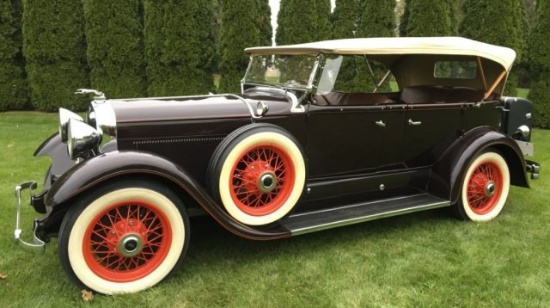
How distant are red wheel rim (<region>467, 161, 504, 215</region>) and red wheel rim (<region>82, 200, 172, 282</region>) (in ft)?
9.49

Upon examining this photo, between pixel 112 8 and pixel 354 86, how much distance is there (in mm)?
6053

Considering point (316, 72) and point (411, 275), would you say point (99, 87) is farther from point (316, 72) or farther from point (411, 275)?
point (411, 275)

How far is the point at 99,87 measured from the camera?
30.2ft

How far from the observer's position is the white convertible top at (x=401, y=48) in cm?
359

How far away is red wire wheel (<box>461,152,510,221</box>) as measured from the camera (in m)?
4.29

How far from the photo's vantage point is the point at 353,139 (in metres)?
3.87

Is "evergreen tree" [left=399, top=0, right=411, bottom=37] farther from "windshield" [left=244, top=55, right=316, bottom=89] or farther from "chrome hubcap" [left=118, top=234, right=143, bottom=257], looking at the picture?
"chrome hubcap" [left=118, top=234, right=143, bottom=257]

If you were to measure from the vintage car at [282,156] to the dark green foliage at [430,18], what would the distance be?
4.14 m

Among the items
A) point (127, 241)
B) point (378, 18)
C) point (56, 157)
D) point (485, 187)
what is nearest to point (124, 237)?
point (127, 241)

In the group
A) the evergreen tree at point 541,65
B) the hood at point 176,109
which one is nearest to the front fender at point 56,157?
the hood at point 176,109

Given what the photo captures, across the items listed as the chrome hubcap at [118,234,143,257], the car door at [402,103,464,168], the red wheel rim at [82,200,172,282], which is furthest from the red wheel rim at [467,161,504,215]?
the chrome hubcap at [118,234,143,257]

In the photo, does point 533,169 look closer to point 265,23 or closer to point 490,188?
point 490,188

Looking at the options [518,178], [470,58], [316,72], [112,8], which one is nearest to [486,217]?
[518,178]

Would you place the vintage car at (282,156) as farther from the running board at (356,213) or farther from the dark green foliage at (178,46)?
the dark green foliage at (178,46)
